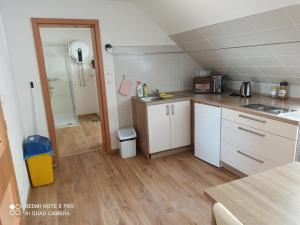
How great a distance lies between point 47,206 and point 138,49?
225 cm

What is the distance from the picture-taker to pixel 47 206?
2.10 m

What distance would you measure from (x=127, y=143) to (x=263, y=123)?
176cm

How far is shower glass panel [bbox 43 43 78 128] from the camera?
470 centimetres

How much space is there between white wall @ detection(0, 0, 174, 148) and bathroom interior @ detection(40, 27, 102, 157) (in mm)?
1673

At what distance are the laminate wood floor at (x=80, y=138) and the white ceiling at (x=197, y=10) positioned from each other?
2.19 meters

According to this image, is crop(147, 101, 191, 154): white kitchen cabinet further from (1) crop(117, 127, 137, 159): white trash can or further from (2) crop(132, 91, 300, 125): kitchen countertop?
(1) crop(117, 127, 137, 159): white trash can

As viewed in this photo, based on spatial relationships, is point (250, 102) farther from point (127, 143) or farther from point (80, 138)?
point (80, 138)

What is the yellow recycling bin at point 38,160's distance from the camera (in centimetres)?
230

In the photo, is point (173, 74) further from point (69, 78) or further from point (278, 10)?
point (69, 78)

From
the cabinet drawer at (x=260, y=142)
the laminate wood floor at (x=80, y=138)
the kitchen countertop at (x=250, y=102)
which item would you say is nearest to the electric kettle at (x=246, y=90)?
the kitchen countertop at (x=250, y=102)

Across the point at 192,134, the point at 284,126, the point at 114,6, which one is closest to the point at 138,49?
the point at 114,6

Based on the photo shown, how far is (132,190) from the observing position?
2.30m

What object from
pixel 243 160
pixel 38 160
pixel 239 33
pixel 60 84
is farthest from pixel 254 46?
pixel 60 84

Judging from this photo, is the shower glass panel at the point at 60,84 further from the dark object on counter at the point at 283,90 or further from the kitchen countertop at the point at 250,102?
the dark object on counter at the point at 283,90
